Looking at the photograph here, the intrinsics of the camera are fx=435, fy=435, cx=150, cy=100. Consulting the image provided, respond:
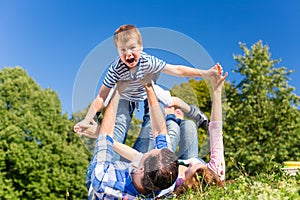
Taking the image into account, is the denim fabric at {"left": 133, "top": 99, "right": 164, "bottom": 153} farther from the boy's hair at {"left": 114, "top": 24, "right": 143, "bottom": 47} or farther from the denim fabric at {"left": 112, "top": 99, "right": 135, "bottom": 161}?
the boy's hair at {"left": 114, "top": 24, "right": 143, "bottom": 47}

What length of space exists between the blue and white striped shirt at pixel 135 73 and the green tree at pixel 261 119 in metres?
17.3

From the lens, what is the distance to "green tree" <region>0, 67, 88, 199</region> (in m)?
20.6

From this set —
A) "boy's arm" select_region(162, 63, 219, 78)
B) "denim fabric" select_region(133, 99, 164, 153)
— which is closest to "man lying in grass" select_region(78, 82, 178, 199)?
"denim fabric" select_region(133, 99, 164, 153)

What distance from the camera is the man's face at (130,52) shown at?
3135 millimetres

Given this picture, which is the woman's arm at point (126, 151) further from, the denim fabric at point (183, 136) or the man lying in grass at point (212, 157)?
the denim fabric at point (183, 136)

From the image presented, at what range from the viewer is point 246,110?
69.5ft

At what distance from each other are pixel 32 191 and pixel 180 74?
19.1 metres

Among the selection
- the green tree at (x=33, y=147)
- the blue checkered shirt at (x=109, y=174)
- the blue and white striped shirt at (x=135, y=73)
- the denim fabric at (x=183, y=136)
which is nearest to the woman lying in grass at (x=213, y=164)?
the denim fabric at (x=183, y=136)

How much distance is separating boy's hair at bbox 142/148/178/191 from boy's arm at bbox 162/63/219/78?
625 millimetres

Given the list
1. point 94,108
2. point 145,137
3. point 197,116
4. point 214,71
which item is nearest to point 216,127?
point 197,116

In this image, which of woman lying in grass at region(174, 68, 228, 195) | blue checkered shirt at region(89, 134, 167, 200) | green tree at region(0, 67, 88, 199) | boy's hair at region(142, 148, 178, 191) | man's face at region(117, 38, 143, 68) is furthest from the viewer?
green tree at region(0, 67, 88, 199)

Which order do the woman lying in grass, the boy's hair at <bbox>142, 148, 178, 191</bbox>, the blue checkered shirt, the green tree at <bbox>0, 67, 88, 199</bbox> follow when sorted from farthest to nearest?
1. the green tree at <bbox>0, 67, 88, 199</bbox>
2. the woman lying in grass
3. the blue checkered shirt
4. the boy's hair at <bbox>142, 148, 178, 191</bbox>

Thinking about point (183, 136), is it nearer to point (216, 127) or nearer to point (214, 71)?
point (216, 127)

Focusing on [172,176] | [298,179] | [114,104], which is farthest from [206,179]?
[114,104]
